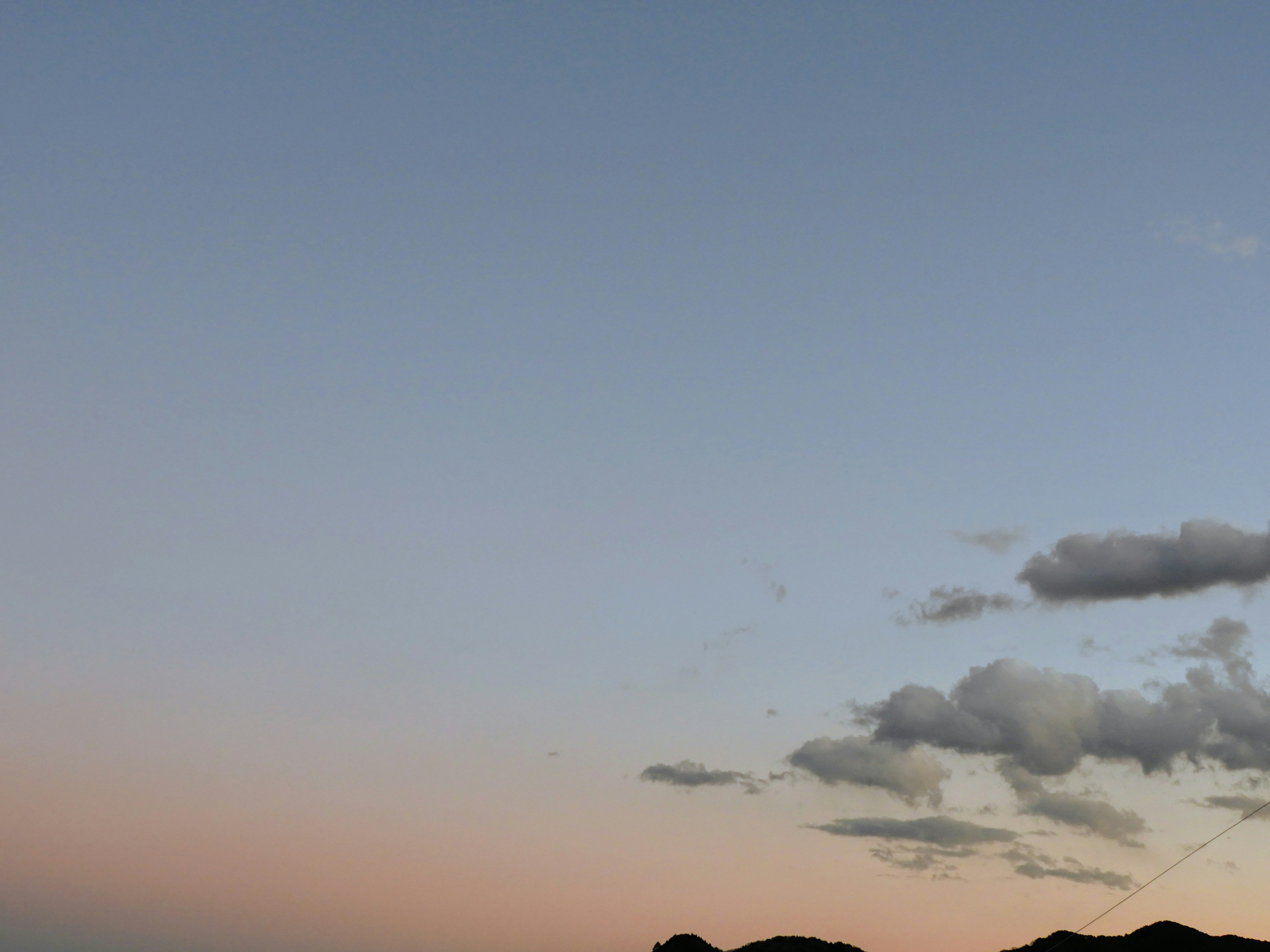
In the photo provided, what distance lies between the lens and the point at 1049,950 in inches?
7864

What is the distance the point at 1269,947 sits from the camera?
19862 cm

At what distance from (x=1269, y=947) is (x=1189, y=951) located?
13302mm

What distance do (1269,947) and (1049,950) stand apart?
3644 centimetres

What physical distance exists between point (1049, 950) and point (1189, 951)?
23147 millimetres

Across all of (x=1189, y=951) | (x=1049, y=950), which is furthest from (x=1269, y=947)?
(x=1049, y=950)

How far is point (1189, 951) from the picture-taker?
199 meters

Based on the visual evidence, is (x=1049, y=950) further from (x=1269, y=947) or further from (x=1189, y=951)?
(x=1269, y=947)
